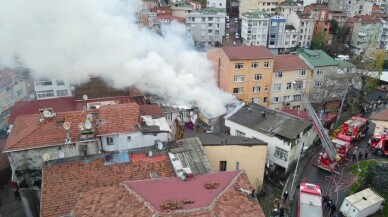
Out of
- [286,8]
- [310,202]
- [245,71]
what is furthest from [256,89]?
[286,8]

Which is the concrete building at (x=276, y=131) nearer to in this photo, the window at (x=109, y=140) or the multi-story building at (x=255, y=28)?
the window at (x=109, y=140)

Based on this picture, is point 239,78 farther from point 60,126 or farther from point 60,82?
point 60,126

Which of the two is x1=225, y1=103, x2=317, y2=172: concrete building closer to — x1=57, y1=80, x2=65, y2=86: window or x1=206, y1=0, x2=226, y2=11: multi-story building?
x1=57, y1=80, x2=65, y2=86: window

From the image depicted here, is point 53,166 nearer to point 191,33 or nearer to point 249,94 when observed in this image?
point 249,94

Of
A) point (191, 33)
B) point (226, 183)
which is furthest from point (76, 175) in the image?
point (191, 33)

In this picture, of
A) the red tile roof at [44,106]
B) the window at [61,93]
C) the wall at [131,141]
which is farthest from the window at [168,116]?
the window at [61,93]

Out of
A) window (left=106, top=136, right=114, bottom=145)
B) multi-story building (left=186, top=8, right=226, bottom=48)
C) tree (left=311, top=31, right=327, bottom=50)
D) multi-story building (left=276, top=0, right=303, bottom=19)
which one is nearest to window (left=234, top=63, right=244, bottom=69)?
window (left=106, top=136, right=114, bottom=145)
